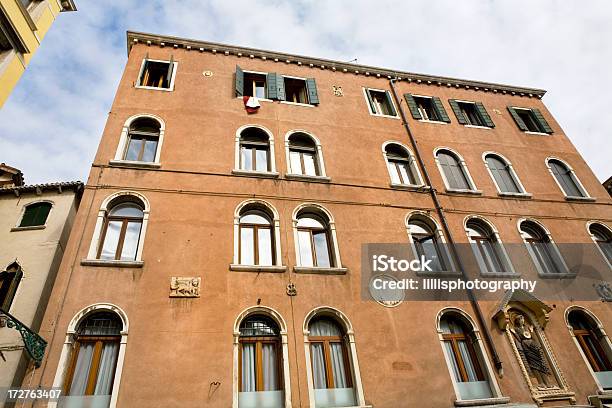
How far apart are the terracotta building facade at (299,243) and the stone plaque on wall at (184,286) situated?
34mm

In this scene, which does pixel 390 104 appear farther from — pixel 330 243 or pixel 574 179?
pixel 574 179

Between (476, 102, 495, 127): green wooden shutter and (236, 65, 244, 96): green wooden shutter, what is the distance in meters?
10.1

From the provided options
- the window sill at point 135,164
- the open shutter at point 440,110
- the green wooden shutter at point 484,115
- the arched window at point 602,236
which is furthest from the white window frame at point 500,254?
the window sill at point 135,164

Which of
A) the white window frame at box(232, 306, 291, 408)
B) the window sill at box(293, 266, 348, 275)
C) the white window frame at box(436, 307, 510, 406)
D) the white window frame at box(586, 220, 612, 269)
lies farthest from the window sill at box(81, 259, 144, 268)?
the white window frame at box(586, 220, 612, 269)

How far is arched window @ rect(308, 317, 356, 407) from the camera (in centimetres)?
825

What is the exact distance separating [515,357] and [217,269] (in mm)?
7775

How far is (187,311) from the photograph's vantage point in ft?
27.9

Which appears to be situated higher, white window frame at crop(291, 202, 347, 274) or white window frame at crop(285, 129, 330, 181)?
white window frame at crop(285, 129, 330, 181)

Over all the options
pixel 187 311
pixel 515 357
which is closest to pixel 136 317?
pixel 187 311

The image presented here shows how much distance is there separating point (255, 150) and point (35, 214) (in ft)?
22.0

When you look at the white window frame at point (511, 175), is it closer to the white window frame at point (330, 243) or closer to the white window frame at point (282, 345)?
the white window frame at point (330, 243)

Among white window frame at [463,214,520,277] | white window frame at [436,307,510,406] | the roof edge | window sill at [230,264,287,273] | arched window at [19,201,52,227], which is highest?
the roof edge

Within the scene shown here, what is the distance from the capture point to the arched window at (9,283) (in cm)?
934

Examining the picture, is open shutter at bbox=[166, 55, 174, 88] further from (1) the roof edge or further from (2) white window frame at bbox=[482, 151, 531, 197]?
(2) white window frame at bbox=[482, 151, 531, 197]
